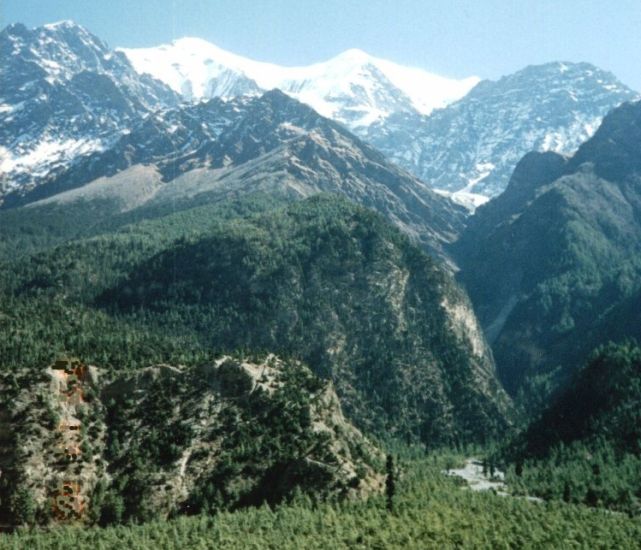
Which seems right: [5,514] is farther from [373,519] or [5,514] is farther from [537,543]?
[537,543]

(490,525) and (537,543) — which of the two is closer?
(537,543)

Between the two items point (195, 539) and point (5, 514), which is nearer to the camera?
point (195, 539)

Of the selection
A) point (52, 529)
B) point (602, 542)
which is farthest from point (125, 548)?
point (602, 542)

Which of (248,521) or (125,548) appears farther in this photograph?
(248,521)

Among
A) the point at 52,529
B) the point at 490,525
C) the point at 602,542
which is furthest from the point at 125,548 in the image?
the point at 602,542

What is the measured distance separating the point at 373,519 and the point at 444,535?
60.9ft

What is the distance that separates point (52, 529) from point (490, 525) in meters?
109

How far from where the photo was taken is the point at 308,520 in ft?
640

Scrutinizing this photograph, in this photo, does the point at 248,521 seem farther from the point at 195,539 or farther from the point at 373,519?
the point at 373,519

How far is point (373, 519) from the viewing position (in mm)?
194375

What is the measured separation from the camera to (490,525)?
195m

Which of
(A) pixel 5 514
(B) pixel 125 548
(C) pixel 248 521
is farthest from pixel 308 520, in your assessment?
(A) pixel 5 514

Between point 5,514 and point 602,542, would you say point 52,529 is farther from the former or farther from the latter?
point 602,542

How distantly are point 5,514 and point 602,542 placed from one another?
5718 inches
